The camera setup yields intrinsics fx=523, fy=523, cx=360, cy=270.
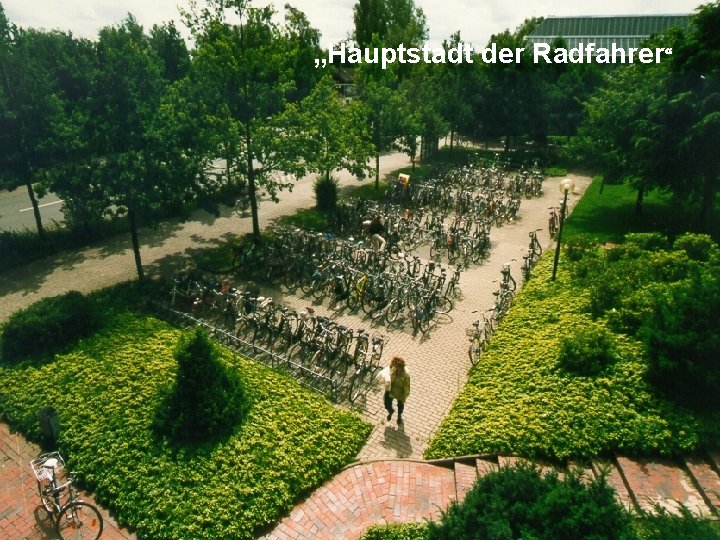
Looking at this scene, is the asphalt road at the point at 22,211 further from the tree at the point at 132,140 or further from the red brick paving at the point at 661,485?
the red brick paving at the point at 661,485

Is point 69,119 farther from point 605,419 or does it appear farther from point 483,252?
point 605,419

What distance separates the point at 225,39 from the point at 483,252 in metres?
11.0

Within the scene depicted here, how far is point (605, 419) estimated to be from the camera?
9.15 metres

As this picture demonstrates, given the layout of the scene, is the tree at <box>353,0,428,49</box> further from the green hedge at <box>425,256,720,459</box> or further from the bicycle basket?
the bicycle basket

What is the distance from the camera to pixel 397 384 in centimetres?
999

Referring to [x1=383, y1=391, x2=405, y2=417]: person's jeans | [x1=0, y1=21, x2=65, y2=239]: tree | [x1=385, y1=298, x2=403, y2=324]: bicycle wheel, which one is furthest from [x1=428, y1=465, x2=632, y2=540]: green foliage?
[x1=0, y1=21, x2=65, y2=239]: tree

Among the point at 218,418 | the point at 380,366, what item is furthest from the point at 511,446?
the point at 218,418

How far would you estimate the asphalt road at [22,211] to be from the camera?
22.5 meters

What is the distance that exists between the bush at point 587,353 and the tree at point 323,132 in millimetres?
10436

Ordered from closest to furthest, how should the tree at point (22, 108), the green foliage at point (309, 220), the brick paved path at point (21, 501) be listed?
the brick paved path at point (21, 501) → the tree at point (22, 108) → the green foliage at point (309, 220)

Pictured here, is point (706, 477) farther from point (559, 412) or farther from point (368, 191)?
point (368, 191)

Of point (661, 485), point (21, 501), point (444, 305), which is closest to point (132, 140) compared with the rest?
point (21, 501)

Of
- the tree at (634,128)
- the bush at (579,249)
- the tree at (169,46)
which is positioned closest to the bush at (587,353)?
the bush at (579,249)

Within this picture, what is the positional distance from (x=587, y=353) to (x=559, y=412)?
1.62 metres
